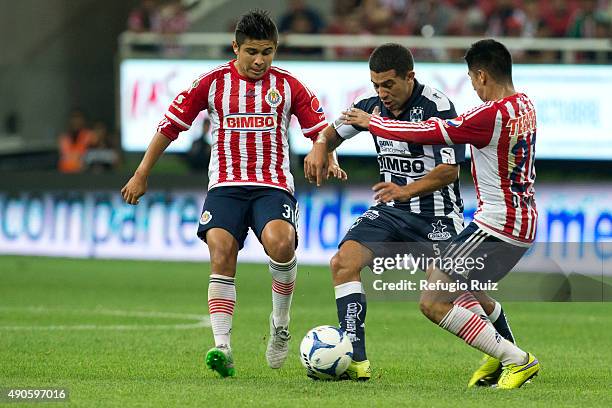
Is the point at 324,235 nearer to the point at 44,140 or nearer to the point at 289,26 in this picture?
the point at 289,26

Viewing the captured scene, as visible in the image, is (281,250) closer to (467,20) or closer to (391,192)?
(391,192)

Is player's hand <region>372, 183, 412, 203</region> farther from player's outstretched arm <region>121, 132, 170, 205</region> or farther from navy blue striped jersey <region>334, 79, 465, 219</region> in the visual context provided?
player's outstretched arm <region>121, 132, 170, 205</region>

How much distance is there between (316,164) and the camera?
7582 mm

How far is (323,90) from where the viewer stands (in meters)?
20.1

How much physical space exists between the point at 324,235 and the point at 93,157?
5.18 metres

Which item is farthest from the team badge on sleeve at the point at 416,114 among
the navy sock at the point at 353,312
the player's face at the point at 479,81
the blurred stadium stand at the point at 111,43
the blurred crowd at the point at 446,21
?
the blurred crowd at the point at 446,21

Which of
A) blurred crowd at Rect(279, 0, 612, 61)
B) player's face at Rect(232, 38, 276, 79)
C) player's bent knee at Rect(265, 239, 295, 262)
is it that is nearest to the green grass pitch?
player's bent knee at Rect(265, 239, 295, 262)

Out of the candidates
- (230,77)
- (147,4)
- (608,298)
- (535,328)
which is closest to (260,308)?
(535,328)

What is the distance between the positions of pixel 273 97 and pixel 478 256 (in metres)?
1.76

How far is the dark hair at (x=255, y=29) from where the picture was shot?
791 cm

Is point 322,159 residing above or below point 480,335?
above

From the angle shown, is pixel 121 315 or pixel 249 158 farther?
pixel 121 315

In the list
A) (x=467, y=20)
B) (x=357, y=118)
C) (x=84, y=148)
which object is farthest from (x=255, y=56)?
(x=84, y=148)

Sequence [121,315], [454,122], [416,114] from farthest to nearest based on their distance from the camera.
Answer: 1. [121,315]
2. [416,114]
3. [454,122]
